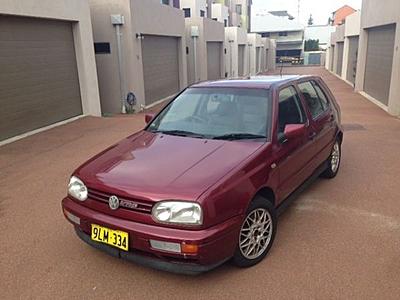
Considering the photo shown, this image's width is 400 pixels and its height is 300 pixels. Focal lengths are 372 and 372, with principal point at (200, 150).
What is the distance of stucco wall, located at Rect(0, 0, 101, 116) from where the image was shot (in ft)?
29.6

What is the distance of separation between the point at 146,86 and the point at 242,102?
11043mm

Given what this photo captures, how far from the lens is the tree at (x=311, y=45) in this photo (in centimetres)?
6334

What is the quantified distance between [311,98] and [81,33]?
8.03 metres

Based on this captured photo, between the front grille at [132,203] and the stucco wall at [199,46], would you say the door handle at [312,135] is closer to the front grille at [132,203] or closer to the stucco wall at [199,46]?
the front grille at [132,203]

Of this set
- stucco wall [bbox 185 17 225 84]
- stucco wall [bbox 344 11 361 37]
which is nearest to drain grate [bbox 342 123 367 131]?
stucco wall [bbox 344 11 361 37]

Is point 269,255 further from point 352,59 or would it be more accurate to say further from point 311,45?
point 311,45

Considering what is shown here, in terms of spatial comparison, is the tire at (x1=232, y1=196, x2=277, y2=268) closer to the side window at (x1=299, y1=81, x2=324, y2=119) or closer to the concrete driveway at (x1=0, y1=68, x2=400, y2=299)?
the concrete driveway at (x1=0, y1=68, x2=400, y2=299)

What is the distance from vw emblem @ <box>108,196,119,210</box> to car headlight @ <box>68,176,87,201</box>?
1.10 ft

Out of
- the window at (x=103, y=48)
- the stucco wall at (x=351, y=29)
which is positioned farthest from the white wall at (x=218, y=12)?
the window at (x=103, y=48)

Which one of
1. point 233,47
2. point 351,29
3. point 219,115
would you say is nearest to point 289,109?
point 219,115

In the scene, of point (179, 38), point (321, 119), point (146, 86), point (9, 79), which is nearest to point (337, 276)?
point (321, 119)

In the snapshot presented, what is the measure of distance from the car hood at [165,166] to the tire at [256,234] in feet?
1.48

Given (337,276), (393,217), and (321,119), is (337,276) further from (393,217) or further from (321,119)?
(321,119)

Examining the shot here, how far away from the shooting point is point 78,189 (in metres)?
3.28
